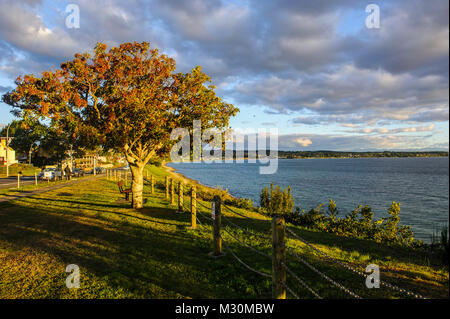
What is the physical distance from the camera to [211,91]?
1252cm

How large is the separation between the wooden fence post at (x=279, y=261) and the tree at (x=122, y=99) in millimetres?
7804

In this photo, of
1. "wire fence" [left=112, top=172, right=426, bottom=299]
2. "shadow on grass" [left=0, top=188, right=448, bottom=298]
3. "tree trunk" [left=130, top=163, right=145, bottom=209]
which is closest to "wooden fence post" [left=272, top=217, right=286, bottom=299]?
"wire fence" [left=112, top=172, right=426, bottom=299]

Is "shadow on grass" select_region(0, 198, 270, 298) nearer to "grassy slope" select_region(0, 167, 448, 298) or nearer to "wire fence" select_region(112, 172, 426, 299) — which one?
"grassy slope" select_region(0, 167, 448, 298)

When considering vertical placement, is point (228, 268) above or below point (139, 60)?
below

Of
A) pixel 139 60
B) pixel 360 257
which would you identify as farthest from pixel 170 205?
pixel 360 257

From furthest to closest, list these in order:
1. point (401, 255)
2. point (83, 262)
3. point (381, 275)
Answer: point (401, 255) → point (83, 262) → point (381, 275)

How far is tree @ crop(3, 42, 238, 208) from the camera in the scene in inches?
413

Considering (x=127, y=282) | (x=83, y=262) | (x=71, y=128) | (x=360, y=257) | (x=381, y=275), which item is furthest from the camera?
(x=71, y=128)

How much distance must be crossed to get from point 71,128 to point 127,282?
7967mm

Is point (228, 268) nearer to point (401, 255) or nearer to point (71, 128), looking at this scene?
point (401, 255)

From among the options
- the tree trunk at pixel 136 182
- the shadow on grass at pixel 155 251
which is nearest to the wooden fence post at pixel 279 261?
the shadow on grass at pixel 155 251

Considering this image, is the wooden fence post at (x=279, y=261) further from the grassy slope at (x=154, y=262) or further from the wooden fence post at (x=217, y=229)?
the wooden fence post at (x=217, y=229)

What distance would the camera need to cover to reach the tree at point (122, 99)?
34.4ft

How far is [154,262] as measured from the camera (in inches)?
265
